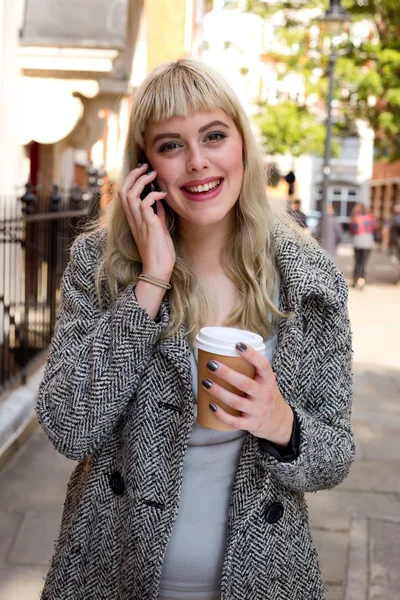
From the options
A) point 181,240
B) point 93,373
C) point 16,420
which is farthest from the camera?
point 16,420

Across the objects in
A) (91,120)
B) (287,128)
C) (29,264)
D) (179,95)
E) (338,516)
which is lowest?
(338,516)

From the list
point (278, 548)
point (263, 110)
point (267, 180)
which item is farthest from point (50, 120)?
point (263, 110)

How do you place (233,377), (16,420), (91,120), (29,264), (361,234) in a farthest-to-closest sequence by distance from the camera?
(361,234) → (91,120) → (29,264) → (16,420) → (233,377)

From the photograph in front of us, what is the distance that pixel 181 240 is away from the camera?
2084 millimetres

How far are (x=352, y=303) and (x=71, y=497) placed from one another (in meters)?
14.4

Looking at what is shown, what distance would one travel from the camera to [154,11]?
1898 centimetres

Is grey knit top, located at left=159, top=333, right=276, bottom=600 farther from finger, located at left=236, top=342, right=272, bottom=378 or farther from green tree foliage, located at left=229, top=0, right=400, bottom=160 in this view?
green tree foliage, located at left=229, top=0, right=400, bottom=160

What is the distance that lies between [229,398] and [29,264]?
6.05 metres

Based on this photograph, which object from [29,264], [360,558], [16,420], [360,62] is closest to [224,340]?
[360,558]

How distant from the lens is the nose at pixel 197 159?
6.16 feet

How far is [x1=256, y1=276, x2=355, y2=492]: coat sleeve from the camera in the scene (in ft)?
5.91

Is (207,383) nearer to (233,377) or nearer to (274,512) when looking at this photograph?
(233,377)

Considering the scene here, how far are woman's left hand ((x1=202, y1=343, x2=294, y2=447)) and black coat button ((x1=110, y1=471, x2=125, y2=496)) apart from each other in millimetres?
372

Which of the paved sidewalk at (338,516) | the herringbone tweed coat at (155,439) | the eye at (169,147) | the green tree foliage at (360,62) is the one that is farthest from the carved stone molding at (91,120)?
the green tree foliage at (360,62)
